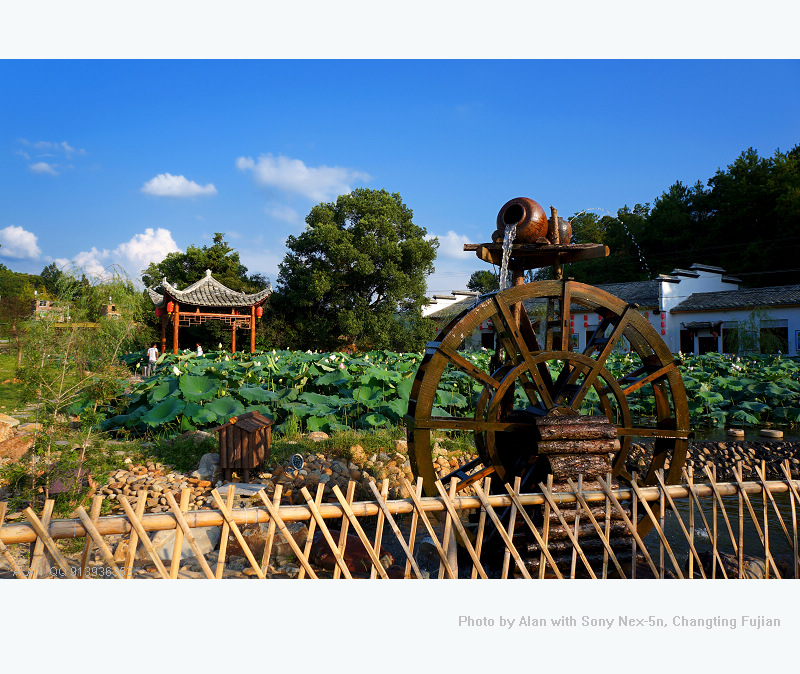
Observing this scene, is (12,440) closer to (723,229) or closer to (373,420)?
(373,420)

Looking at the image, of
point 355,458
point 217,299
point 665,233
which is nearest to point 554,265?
point 355,458

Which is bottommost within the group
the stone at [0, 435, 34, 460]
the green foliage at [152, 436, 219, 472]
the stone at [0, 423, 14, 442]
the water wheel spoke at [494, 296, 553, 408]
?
the green foliage at [152, 436, 219, 472]

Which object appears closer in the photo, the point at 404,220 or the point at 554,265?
the point at 554,265

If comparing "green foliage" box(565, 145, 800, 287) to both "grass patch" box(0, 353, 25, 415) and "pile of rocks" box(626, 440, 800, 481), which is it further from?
"grass patch" box(0, 353, 25, 415)

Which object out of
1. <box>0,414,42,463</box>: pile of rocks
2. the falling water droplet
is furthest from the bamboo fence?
<box>0,414,42,463</box>: pile of rocks

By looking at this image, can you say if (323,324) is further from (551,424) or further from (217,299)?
(551,424)

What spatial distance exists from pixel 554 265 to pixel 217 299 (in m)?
14.2

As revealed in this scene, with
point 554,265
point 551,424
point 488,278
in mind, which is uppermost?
point 488,278

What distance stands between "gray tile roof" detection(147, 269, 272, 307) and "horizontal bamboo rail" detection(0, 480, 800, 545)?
1469 centimetres

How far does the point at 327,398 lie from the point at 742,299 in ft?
57.1

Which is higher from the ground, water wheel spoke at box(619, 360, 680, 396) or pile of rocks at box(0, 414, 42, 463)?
water wheel spoke at box(619, 360, 680, 396)

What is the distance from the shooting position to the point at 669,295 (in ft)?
67.4

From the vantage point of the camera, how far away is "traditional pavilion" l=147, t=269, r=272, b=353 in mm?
15945

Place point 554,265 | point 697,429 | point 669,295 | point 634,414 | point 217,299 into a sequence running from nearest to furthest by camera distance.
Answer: point 554,265
point 697,429
point 634,414
point 217,299
point 669,295
